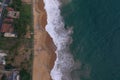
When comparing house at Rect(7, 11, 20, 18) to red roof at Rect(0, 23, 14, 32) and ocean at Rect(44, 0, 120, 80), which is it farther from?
ocean at Rect(44, 0, 120, 80)

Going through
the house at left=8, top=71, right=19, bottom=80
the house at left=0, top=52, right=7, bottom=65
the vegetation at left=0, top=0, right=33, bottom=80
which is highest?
the vegetation at left=0, top=0, right=33, bottom=80

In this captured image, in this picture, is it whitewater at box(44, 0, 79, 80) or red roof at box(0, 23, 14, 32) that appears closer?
red roof at box(0, 23, 14, 32)

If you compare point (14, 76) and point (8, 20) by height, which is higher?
point (8, 20)

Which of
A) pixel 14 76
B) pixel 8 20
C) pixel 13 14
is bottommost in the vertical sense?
pixel 14 76

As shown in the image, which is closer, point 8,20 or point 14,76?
point 14,76

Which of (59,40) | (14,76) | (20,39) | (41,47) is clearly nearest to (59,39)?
(59,40)

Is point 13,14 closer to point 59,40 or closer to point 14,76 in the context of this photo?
point 59,40

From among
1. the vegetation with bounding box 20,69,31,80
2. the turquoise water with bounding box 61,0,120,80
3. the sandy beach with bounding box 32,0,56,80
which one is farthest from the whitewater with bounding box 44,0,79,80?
the vegetation with bounding box 20,69,31,80

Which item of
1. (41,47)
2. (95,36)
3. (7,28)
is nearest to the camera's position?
(7,28)
